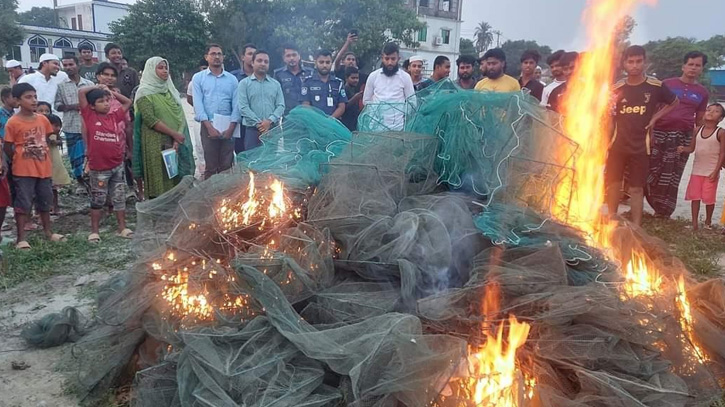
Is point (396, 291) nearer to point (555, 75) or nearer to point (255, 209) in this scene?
point (255, 209)

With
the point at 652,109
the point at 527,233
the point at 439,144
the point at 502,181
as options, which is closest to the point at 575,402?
the point at 527,233

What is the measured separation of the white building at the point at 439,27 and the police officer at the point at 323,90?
3999cm

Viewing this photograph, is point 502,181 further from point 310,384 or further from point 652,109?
point 652,109

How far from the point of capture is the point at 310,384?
9.30 feet

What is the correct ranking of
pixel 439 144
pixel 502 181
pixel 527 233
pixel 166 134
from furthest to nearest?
pixel 166 134 < pixel 439 144 < pixel 502 181 < pixel 527 233

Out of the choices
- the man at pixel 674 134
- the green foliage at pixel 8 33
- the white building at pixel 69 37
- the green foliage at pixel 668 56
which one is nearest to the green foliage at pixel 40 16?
the white building at pixel 69 37

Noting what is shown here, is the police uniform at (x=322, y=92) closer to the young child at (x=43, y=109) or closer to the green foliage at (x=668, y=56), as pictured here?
the young child at (x=43, y=109)

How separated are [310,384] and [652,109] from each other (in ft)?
18.3

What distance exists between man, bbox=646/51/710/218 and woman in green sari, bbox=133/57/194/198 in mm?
6336

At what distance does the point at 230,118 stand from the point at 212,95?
0.38 metres

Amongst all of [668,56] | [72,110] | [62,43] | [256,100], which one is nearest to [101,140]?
[72,110]

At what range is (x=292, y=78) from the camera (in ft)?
25.5

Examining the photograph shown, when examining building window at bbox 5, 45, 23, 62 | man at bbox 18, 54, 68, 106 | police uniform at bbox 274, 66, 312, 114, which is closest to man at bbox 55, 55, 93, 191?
man at bbox 18, 54, 68, 106

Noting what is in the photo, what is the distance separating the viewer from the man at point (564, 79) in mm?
6533
